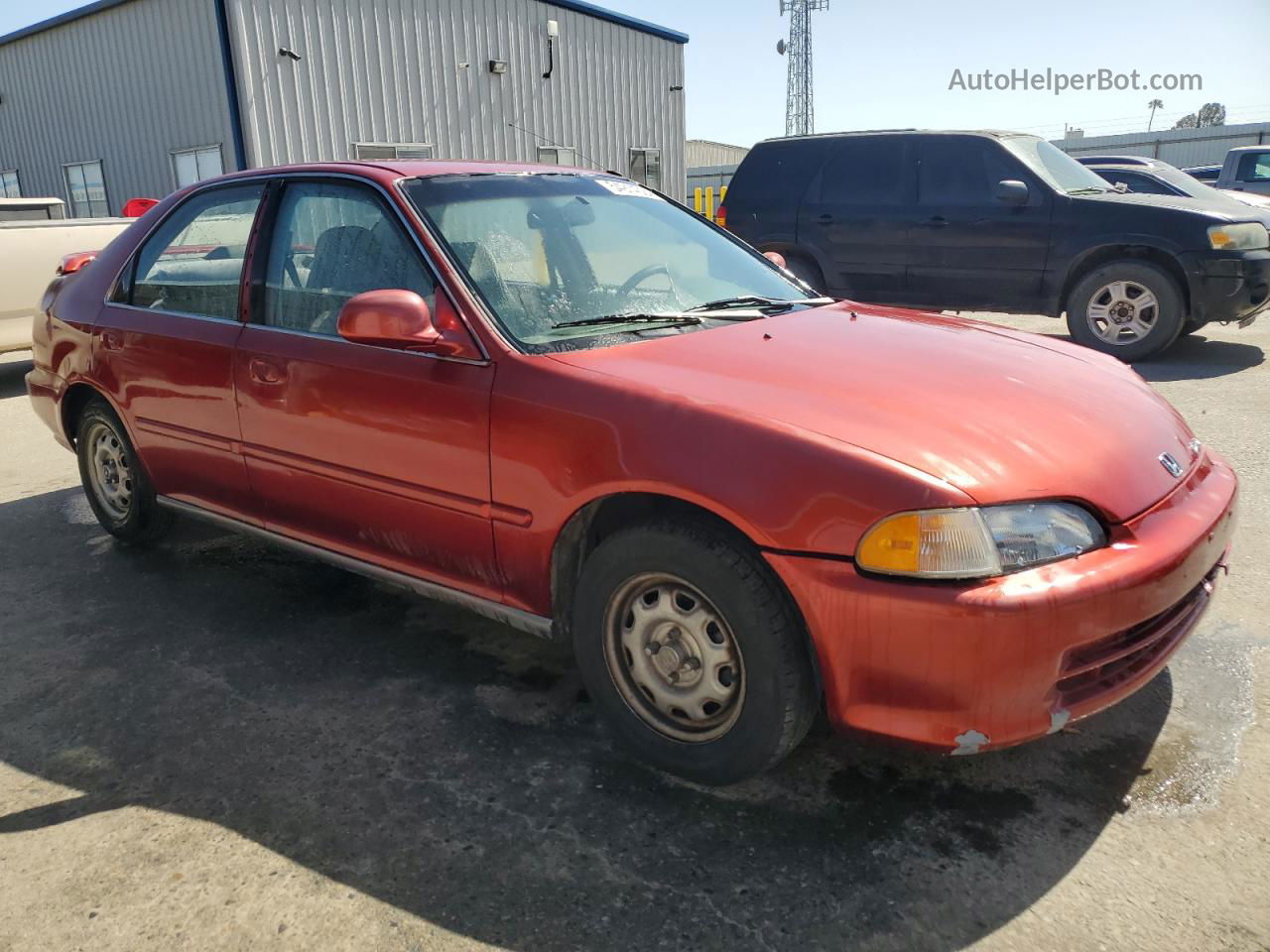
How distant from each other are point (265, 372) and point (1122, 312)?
691cm

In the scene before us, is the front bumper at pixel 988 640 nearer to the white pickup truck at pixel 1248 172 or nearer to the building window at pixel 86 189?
the white pickup truck at pixel 1248 172

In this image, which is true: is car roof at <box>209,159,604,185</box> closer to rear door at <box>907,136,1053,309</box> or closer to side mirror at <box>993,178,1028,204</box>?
side mirror at <box>993,178,1028,204</box>

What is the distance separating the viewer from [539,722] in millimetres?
2832

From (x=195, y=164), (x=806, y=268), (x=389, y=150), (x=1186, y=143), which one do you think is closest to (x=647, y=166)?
(x=389, y=150)

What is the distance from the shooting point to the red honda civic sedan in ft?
6.91

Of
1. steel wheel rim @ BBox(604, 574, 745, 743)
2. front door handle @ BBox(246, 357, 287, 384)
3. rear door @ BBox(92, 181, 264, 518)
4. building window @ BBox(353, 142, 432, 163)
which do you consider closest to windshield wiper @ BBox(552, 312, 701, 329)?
steel wheel rim @ BBox(604, 574, 745, 743)

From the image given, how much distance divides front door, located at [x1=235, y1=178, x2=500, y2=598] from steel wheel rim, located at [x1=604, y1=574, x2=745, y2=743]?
1.55ft

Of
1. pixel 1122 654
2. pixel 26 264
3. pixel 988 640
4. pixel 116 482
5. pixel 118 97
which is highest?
pixel 118 97

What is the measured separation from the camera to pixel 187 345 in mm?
3586

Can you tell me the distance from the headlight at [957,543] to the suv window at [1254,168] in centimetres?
1645

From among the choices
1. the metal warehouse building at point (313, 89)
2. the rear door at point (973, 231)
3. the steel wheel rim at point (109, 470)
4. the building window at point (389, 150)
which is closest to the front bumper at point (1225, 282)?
the rear door at point (973, 231)

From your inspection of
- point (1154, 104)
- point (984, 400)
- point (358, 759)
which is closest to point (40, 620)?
point (358, 759)

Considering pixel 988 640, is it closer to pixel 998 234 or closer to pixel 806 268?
pixel 998 234

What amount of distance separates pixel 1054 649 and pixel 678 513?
35.1 inches
